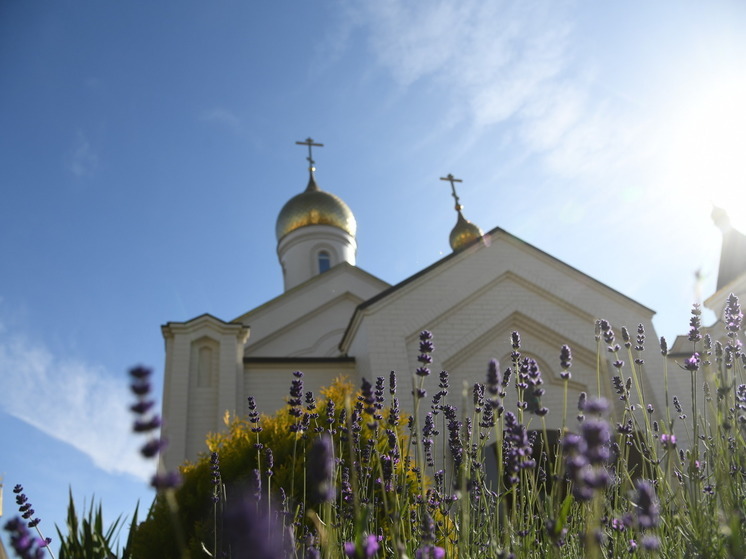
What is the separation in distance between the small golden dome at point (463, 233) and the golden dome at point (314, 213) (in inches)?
159

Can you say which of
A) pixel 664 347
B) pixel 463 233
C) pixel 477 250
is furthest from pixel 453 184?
pixel 664 347

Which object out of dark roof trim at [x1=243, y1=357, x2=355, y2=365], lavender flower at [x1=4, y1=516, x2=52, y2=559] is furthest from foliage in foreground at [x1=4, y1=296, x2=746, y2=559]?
dark roof trim at [x1=243, y1=357, x2=355, y2=365]

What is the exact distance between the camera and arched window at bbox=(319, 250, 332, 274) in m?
22.8

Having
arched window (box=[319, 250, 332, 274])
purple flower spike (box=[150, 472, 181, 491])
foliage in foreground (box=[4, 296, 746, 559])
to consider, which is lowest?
purple flower spike (box=[150, 472, 181, 491])

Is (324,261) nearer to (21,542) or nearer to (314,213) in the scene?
(314,213)

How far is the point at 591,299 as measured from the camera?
530 inches

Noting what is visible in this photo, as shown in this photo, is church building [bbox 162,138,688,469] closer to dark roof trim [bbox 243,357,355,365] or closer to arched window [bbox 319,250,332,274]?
dark roof trim [bbox 243,357,355,365]

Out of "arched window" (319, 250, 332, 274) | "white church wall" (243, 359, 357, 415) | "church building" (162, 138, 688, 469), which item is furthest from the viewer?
"arched window" (319, 250, 332, 274)

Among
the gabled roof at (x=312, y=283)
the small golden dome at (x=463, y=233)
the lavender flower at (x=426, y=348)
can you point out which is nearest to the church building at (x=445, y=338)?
the gabled roof at (x=312, y=283)

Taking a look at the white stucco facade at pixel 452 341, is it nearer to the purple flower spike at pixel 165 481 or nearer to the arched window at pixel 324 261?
the arched window at pixel 324 261

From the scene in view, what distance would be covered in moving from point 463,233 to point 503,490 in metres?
20.6

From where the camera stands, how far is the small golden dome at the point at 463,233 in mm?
23500

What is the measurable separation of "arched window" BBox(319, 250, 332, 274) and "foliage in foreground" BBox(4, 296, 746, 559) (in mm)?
17267

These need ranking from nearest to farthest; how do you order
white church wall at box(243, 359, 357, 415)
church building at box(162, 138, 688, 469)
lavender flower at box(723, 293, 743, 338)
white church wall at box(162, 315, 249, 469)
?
lavender flower at box(723, 293, 743, 338), white church wall at box(162, 315, 249, 469), church building at box(162, 138, 688, 469), white church wall at box(243, 359, 357, 415)
